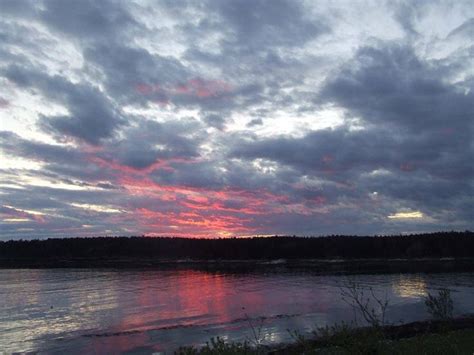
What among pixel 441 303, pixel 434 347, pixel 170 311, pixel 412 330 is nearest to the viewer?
pixel 434 347

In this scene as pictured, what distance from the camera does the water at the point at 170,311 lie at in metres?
41.4

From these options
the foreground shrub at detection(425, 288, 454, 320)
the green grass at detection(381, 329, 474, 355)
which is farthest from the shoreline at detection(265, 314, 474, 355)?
the green grass at detection(381, 329, 474, 355)

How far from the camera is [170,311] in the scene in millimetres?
59844

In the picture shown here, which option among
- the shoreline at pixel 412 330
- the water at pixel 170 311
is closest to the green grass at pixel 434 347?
the water at pixel 170 311

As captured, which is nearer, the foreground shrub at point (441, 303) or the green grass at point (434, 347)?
the green grass at point (434, 347)

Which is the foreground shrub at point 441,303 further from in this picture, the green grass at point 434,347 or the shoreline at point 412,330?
the green grass at point 434,347

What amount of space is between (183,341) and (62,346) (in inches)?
414

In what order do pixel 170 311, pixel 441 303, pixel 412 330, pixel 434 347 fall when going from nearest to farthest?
pixel 434 347, pixel 441 303, pixel 412 330, pixel 170 311

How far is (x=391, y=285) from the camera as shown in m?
86.8

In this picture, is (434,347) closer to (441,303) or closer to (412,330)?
(441,303)

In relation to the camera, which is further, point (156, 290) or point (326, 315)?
point (156, 290)

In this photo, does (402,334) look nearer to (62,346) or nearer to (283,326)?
(283,326)

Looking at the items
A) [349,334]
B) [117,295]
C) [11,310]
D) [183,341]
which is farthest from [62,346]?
[117,295]

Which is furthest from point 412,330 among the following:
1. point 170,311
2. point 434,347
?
point 170,311
